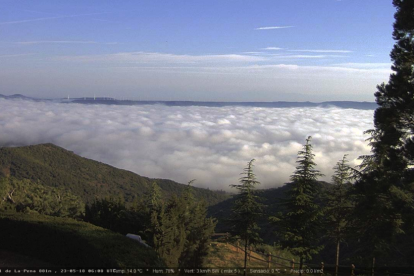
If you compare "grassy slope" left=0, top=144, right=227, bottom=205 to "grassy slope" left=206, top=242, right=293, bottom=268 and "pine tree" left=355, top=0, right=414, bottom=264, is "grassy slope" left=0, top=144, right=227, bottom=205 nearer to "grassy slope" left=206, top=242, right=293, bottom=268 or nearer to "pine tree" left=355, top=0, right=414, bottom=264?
"grassy slope" left=206, top=242, right=293, bottom=268

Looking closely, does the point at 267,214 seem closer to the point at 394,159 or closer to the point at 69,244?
the point at 394,159

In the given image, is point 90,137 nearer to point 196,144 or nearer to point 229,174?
point 196,144

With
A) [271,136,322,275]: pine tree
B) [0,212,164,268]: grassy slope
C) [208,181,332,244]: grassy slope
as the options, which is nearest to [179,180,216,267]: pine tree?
[208,181,332,244]: grassy slope

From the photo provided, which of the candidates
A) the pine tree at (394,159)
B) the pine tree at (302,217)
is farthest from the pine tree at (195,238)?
the pine tree at (394,159)

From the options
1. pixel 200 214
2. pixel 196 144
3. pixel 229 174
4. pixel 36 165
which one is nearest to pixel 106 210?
pixel 200 214

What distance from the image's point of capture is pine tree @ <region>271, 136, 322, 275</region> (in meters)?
17.0

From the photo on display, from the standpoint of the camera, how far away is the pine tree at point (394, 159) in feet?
47.8

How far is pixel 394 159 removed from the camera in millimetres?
14898

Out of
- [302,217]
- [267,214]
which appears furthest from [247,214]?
[302,217]

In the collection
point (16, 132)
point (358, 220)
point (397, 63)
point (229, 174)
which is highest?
point (397, 63)

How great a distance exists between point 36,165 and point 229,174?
240 feet

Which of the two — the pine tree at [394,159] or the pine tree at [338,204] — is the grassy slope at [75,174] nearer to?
the pine tree at [338,204]

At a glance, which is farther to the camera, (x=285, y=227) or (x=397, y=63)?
(x=285, y=227)

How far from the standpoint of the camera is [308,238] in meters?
17.2
